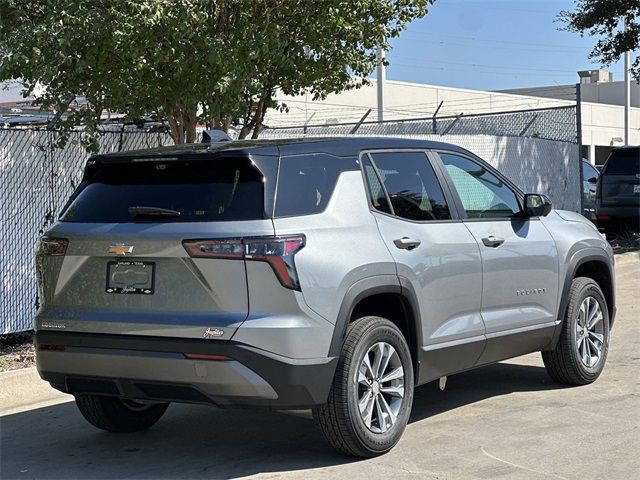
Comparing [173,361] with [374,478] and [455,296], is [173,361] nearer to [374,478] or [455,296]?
[374,478]

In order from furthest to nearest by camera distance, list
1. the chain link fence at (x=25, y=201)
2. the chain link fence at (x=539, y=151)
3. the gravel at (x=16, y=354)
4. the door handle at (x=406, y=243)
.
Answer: the chain link fence at (x=539, y=151) < the chain link fence at (x=25, y=201) < the gravel at (x=16, y=354) < the door handle at (x=406, y=243)

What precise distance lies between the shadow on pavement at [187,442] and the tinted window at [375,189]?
153 cm

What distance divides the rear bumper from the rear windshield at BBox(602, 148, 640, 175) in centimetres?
1388

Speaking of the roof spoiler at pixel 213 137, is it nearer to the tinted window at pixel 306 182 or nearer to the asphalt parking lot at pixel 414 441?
the tinted window at pixel 306 182

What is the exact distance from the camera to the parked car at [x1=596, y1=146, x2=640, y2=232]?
17.9m

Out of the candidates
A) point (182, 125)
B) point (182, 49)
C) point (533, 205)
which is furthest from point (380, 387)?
point (182, 125)

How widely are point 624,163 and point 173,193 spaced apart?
46.3 feet

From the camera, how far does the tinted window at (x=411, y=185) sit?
20.7 feet

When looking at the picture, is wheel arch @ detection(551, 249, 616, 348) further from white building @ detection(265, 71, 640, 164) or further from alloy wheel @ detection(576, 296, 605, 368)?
white building @ detection(265, 71, 640, 164)

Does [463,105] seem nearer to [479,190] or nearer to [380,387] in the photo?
[479,190]

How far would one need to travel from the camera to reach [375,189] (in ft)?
20.2

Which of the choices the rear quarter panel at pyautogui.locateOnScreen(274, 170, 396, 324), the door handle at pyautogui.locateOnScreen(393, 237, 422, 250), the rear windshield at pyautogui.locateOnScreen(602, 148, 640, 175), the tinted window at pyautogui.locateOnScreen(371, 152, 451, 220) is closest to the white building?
the rear windshield at pyautogui.locateOnScreen(602, 148, 640, 175)

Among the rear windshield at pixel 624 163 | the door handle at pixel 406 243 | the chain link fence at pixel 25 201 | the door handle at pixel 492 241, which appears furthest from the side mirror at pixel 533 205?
the rear windshield at pixel 624 163

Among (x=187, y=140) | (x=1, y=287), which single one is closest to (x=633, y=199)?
(x=187, y=140)
